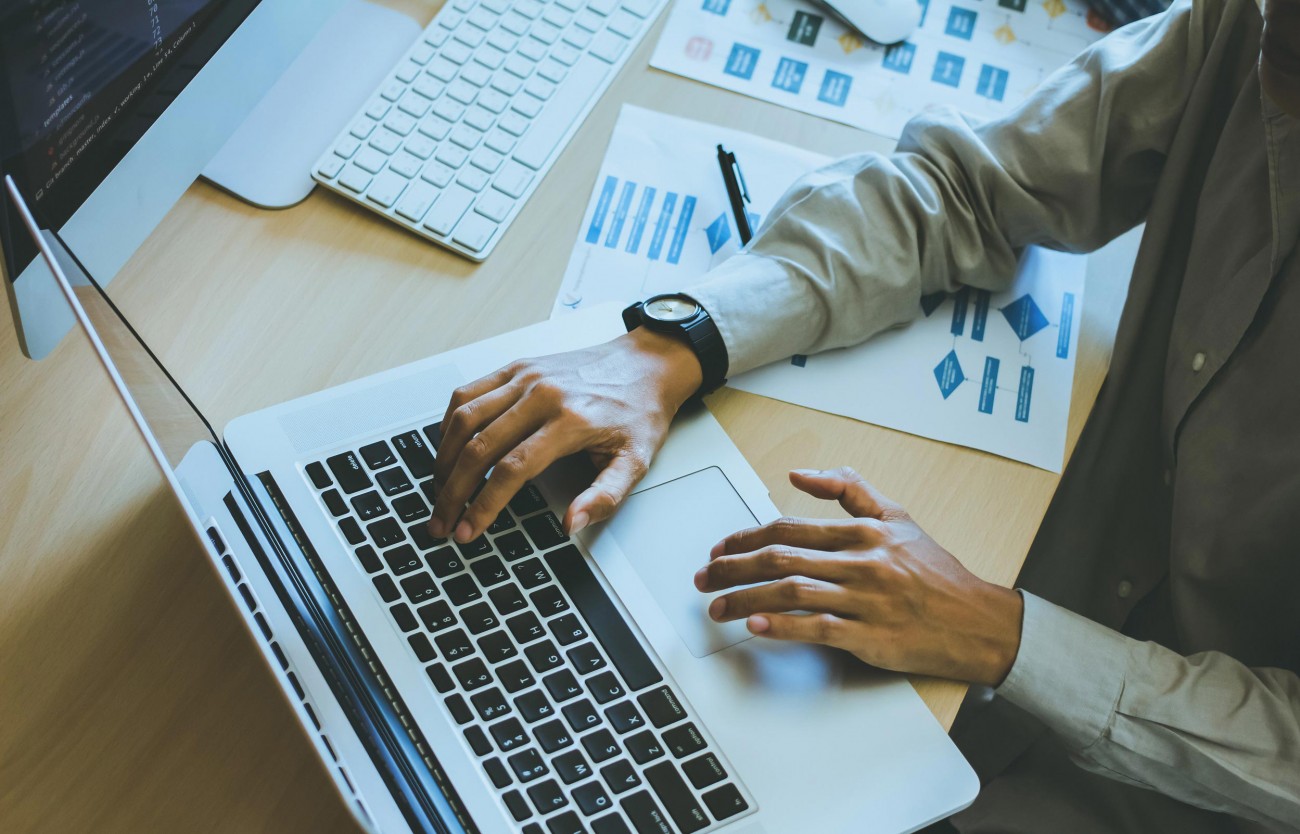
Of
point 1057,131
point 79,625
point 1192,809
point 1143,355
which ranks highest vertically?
point 1057,131

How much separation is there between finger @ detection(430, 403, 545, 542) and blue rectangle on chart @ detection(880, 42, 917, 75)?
22.3 inches

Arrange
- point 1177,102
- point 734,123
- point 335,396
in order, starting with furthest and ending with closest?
point 734,123, point 1177,102, point 335,396

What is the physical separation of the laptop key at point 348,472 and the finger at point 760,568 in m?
0.23

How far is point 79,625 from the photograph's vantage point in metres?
0.65

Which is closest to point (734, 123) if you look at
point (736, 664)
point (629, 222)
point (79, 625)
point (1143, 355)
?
point (629, 222)

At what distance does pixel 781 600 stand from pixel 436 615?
21 cm

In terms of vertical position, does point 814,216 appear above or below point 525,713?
above

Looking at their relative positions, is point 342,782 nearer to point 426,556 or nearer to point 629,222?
point 426,556

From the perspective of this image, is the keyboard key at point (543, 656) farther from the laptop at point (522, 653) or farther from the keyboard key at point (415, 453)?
the keyboard key at point (415, 453)

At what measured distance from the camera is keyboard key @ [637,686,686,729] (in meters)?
0.61

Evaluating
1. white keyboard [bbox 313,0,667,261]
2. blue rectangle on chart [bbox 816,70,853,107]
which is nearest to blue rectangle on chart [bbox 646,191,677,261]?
white keyboard [bbox 313,0,667,261]

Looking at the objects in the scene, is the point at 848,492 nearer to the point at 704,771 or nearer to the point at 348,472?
the point at 704,771

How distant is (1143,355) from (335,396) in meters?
0.67

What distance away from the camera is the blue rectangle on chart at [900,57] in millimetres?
1014
